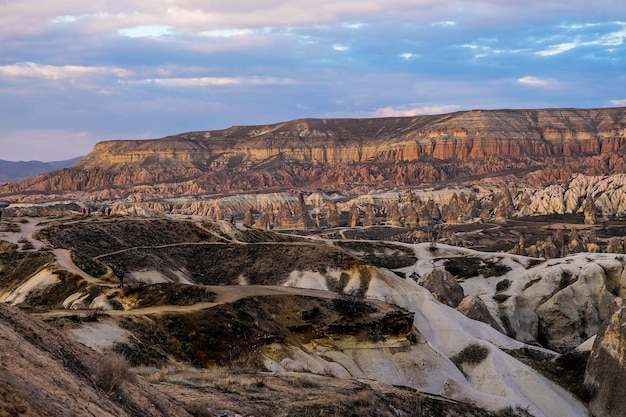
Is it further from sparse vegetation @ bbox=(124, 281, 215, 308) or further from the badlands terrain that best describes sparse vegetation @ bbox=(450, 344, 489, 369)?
sparse vegetation @ bbox=(124, 281, 215, 308)

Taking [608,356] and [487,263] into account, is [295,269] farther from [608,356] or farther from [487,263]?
[608,356]

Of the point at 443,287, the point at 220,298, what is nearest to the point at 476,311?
the point at 443,287

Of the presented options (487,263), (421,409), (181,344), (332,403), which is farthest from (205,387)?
(487,263)

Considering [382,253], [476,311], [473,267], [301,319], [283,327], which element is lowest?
[473,267]

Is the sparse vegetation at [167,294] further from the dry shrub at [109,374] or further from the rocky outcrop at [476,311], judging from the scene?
the dry shrub at [109,374]

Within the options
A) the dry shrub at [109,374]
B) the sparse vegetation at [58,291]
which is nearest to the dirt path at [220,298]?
the sparse vegetation at [58,291]

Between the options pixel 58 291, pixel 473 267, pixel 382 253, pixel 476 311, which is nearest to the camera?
pixel 58 291

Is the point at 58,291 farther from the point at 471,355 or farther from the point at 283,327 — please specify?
the point at 471,355
